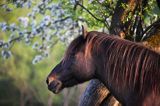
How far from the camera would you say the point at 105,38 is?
7.29 meters

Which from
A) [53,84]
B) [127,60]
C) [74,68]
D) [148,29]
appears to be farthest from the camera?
[148,29]

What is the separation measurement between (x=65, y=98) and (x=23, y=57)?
6357 mm

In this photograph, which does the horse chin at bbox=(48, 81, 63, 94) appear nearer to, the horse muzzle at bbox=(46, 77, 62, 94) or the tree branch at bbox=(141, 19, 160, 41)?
the horse muzzle at bbox=(46, 77, 62, 94)

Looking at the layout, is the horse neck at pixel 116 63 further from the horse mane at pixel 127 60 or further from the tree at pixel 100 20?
the tree at pixel 100 20

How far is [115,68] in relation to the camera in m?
7.09

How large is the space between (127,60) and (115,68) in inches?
8.3

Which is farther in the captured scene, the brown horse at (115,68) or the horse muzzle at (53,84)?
the horse muzzle at (53,84)

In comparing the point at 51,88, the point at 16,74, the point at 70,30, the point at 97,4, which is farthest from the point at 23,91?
the point at 51,88

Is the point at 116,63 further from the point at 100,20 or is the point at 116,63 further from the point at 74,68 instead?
the point at 100,20

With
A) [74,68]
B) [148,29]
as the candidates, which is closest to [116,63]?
[74,68]

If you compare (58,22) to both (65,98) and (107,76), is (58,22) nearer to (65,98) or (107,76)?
(107,76)

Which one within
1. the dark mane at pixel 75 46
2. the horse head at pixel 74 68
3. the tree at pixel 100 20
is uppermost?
the dark mane at pixel 75 46

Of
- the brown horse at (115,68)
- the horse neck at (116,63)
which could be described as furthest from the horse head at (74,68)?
the horse neck at (116,63)

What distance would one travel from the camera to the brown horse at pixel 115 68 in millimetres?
6812
